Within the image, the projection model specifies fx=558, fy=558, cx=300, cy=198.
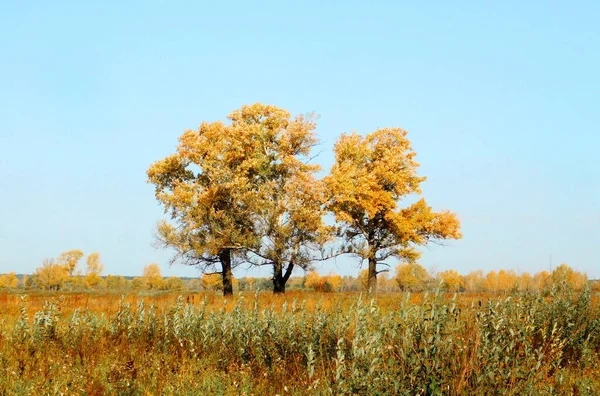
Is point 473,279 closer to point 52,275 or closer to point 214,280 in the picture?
point 214,280

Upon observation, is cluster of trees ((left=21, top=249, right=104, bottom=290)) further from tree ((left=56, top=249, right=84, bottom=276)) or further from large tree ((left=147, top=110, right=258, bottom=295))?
large tree ((left=147, top=110, right=258, bottom=295))

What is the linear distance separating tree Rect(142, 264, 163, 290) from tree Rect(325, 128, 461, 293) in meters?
83.5

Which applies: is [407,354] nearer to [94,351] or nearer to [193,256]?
[94,351]

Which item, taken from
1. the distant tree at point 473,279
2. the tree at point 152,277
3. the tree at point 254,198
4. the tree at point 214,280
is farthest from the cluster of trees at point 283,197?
the tree at point 152,277

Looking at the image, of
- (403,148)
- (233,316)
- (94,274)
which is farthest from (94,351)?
(94,274)

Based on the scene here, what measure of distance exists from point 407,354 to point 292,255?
93.4ft

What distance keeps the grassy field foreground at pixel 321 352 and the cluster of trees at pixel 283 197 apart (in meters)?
20.7

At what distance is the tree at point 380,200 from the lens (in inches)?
1411

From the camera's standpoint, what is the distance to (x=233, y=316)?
12273 mm

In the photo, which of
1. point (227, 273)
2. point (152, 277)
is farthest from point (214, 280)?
point (152, 277)

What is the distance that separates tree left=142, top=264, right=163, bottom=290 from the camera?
11362cm

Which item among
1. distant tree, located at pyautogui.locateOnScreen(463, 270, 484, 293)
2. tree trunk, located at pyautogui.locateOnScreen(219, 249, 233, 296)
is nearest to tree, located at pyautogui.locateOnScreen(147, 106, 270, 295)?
tree trunk, located at pyautogui.locateOnScreen(219, 249, 233, 296)

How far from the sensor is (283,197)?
34.4 metres

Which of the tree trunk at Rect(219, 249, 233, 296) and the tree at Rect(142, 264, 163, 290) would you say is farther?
the tree at Rect(142, 264, 163, 290)
